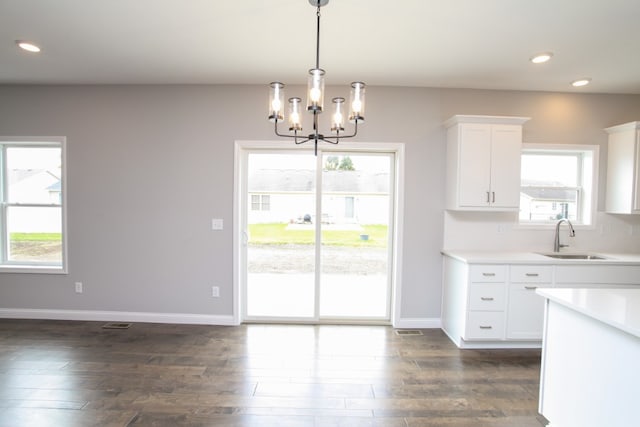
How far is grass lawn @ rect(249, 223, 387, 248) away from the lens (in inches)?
142

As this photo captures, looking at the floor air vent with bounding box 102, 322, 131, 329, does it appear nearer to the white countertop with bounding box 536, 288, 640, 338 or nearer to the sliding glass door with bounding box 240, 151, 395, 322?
the sliding glass door with bounding box 240, 151, 395, 322

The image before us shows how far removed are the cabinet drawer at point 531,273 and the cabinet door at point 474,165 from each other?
712 millimetres

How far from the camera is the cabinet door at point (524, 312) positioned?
9.76ft

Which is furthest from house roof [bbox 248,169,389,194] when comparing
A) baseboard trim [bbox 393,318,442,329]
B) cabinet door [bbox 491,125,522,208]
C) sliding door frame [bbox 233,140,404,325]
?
baseboard trim [bbox 393,318,442,329]

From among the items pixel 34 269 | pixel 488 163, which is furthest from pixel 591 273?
pixel 34 269

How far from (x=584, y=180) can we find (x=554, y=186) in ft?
1.17

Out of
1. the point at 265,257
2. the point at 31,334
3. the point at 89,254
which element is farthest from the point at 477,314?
the point at 31,334

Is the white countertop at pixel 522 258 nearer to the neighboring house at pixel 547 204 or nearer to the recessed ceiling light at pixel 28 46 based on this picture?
the neighboring house at pixel 547 204

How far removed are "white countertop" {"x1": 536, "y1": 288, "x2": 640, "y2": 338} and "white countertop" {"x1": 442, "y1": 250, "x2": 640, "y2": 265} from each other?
101 cm

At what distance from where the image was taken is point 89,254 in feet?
11.7

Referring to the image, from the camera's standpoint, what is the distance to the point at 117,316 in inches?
140

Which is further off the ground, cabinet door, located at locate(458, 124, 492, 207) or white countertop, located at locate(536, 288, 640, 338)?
cabinet door, located at locate(458, 124, 492, 207)

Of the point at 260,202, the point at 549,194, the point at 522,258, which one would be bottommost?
the point at 522,258

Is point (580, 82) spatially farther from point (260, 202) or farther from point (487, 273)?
point (260, 202)
